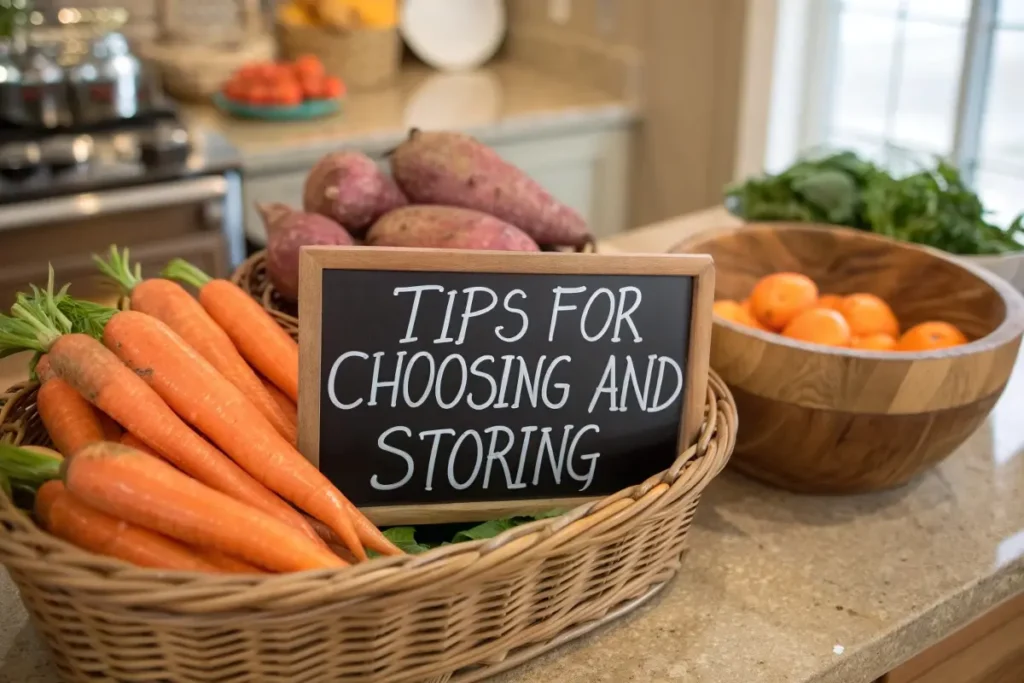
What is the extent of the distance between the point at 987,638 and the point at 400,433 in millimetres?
633

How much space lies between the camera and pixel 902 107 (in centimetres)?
229

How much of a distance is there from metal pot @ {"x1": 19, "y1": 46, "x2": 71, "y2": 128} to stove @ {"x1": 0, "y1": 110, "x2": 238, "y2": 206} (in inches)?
1.5

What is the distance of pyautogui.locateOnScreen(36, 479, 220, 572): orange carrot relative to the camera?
27.3 inches

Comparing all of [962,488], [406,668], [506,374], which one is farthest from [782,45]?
[406,668]

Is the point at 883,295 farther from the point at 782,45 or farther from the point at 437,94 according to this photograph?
the point at 437,94

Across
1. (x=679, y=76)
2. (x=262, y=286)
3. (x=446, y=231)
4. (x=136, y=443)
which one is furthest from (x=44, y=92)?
(x=136, y=443)

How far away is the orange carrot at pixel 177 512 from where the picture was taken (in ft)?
2.24

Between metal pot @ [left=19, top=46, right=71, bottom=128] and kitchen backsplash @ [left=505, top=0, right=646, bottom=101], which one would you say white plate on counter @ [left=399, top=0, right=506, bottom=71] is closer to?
kitchen backsplash @ [left=505, top=0, right=646, bottom=101]

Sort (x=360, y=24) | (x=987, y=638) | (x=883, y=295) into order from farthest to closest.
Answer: (x=360, y=24), (x=883, y=295), (x=987, y=638)

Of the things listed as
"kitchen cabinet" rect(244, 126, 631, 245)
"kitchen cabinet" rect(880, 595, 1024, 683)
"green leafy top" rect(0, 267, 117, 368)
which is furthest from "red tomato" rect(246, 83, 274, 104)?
"kitchen cabinet" rect(880, 595, 1024, 683)

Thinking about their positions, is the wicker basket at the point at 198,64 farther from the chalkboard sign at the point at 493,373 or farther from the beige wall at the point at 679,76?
the chalkboard sign at the point at 493,373

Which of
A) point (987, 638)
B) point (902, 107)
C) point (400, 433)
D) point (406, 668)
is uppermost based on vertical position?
point (902, 107)

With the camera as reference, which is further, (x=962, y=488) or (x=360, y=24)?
(x=360, y=24)

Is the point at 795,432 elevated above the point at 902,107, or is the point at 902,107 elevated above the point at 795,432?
the point at 902,107
